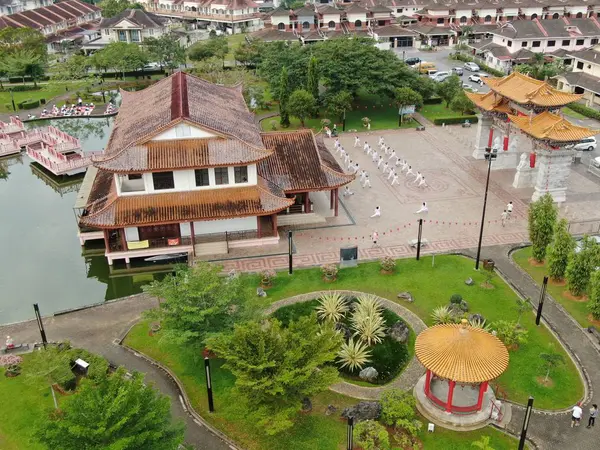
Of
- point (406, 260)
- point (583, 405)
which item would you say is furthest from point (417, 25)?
point (583, 405)

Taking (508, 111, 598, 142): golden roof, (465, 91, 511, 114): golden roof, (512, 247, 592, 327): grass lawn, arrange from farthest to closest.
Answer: (465, 91, 511, 114): golden roof
(508, 111, 598, 142): golden roof
(512, 247, 592, 327): grass lawn

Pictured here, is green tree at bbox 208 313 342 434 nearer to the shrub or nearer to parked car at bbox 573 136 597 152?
the shrub

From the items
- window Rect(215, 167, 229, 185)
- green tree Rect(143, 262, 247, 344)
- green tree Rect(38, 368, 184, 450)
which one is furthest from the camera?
window Rect(215, 167, 229, 185)

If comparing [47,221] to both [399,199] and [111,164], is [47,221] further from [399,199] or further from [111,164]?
[399,199]

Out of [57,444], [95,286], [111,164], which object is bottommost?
[95,286]

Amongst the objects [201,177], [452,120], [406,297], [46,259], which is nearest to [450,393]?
[406,297]

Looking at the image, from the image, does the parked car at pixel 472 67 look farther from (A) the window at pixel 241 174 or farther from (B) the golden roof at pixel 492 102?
(A) the window at pixel 241 174

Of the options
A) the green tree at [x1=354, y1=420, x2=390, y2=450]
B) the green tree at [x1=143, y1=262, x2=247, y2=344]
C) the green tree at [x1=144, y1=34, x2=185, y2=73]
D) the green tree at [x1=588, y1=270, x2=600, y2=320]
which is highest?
the green tree at [x1=144, y1=34, x2=185, y2=73]

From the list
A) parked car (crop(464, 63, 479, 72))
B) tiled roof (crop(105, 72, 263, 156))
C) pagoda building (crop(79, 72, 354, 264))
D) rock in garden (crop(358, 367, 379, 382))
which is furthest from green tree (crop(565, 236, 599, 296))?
parked car (crop(464, 63, 479, 72))
